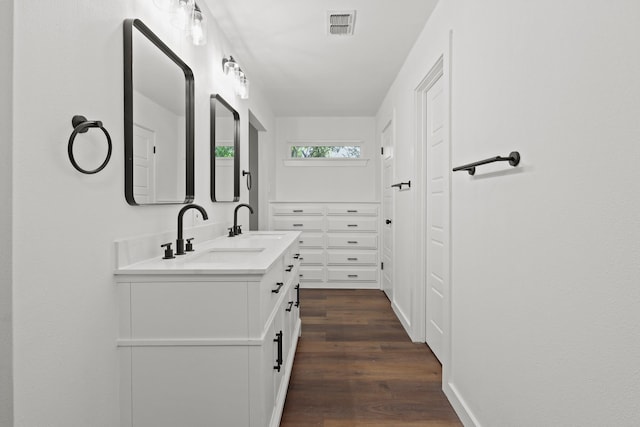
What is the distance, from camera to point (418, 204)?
3.02 metres

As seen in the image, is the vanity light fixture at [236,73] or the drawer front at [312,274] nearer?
the vanity light fixture at [236,73]

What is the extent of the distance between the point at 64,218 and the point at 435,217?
2.24m

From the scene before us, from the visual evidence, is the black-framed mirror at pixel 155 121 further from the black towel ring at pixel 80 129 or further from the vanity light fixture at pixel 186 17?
the black towel ring at pixel 80 129

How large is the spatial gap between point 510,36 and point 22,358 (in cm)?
181

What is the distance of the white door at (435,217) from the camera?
260 cm

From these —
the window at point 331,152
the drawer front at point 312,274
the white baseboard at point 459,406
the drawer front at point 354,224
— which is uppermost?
the window at point 331,152

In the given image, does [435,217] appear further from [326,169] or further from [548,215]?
[326,169]

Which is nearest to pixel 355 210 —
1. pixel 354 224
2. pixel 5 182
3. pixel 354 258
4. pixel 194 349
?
pixel 354 224

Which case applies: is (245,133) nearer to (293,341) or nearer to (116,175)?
(293,341)

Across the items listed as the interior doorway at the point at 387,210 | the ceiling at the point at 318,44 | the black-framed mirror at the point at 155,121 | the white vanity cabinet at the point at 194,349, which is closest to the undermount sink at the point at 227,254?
the black-framed mirror at the point at 155,121

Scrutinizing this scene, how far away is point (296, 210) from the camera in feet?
16.2

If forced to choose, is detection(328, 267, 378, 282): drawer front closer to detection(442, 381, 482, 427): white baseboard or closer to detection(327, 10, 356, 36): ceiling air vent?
detection(442, 381, 482, 427): white baseboard

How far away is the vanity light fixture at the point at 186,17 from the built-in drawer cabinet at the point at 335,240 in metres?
3.14

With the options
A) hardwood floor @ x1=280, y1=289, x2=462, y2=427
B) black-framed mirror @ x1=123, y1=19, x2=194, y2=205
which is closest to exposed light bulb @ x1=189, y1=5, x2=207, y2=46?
black-framed mirror @ x1=123, y1=19, x2=194, y2=205
